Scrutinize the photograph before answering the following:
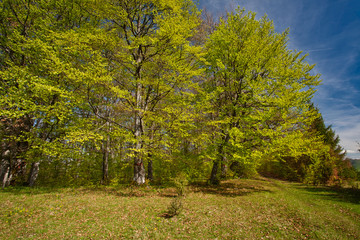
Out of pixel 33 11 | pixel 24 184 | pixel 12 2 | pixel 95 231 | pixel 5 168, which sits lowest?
pixel 95 231

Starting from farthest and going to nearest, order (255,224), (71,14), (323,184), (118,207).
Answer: (323,184) < (71,14) < (118,207) < (255,224)

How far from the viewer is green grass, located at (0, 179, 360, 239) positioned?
17.1 feet

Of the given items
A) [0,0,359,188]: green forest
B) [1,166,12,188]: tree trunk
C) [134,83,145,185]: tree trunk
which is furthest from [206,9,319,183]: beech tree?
[1,166,12,188]: tree trunk

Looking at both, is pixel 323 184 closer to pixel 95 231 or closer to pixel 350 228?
pixel 350 228

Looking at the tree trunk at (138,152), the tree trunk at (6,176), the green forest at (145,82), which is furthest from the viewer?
the tree trunk at (138,152)

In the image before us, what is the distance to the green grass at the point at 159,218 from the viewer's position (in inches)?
205

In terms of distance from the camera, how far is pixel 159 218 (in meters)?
6.10

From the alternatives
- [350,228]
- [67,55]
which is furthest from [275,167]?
[67,55]

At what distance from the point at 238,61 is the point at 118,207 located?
36.1 ft

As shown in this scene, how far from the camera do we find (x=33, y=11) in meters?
9.67

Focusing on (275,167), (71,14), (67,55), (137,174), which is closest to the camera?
(67,55)

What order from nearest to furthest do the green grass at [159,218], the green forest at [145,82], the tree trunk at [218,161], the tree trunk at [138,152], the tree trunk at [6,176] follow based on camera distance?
the green grass at [159,218], the green forest at [145,82], the tree trunk at [6,176], the tree trunk at [138,152], the tree trunk at [218,161]

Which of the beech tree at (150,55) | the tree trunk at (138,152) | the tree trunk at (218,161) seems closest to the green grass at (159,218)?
the tree trunk at (138,152)

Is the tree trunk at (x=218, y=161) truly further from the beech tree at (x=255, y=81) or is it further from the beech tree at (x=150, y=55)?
the beech tree at (x=150, y=55)
